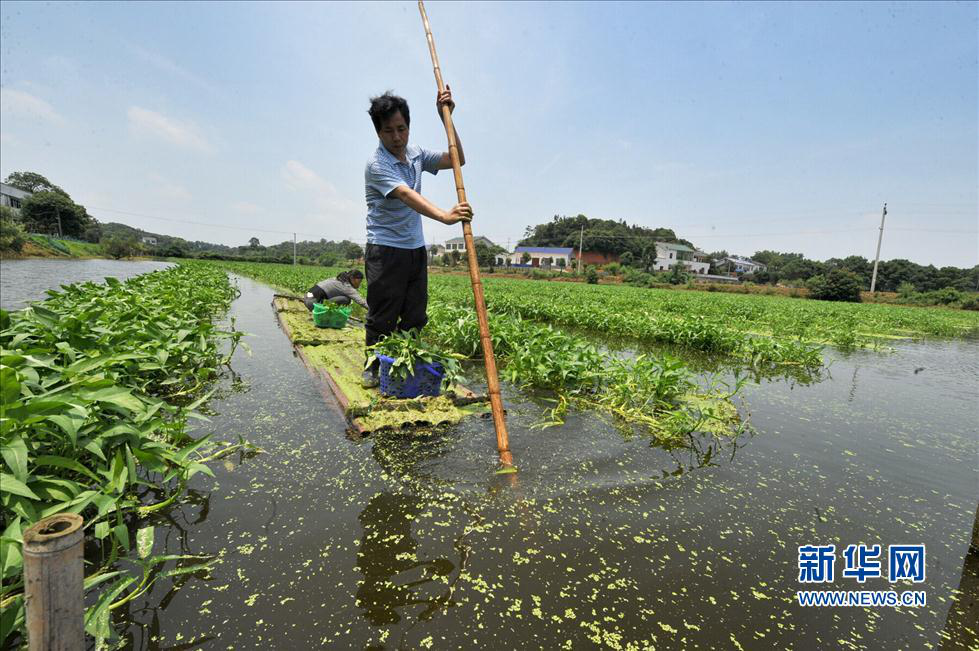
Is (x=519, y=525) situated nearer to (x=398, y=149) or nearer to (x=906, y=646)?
(x=906, y=646)

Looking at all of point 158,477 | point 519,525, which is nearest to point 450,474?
point 519,525

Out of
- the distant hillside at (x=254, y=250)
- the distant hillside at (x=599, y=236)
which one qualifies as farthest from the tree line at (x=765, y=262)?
the distant hillside at (x=254, y=250)

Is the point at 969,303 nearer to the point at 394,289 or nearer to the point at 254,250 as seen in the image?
the point at 394,289

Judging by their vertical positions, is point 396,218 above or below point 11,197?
below

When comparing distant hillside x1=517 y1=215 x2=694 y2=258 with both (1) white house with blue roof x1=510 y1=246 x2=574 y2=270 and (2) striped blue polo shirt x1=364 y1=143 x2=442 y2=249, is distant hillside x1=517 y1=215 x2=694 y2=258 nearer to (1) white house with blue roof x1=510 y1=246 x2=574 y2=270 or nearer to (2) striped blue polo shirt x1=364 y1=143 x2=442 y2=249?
(1) white house with blue roof x1=510 y1=246 x2=574 y2=270

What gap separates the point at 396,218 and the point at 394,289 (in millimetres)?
555

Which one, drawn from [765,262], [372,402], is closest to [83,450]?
[372,402]

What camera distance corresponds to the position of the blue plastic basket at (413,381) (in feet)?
10.7

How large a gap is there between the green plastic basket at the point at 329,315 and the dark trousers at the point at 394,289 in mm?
3309

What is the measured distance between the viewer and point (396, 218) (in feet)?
10.6

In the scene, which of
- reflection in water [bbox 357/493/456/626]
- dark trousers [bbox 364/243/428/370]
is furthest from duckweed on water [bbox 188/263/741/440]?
reflection in water [bbox 357/493/456/626]

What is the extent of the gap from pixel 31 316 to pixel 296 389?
1.83 m

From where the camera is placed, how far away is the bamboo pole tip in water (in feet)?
2.70

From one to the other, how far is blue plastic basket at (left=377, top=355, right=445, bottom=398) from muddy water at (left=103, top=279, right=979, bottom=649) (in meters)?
0.44
